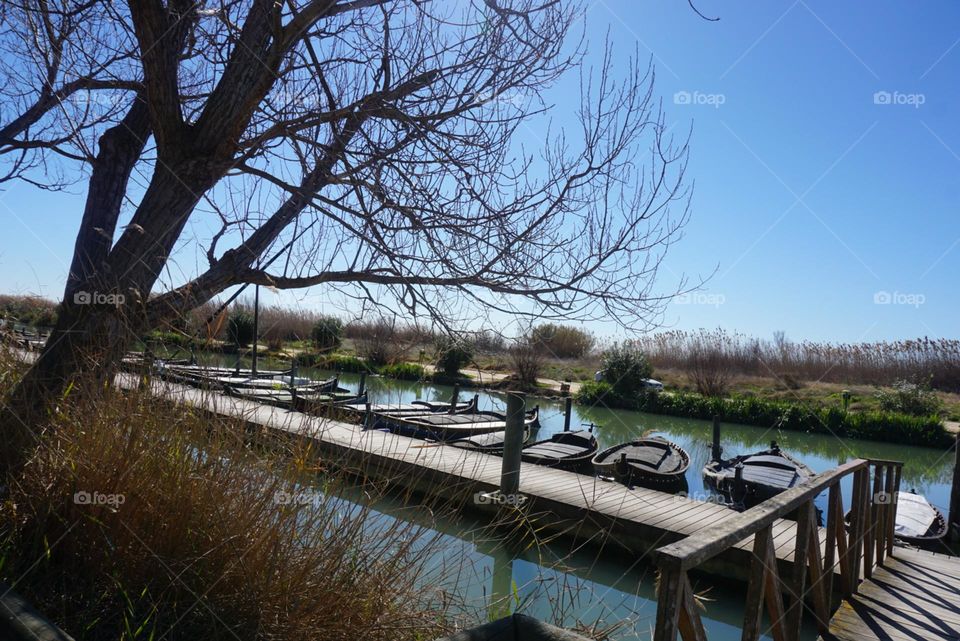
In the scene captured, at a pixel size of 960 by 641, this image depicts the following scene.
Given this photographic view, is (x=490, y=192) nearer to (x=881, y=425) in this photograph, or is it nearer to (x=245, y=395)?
(x=245, y=395)

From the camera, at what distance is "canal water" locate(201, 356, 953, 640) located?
12.5 ft

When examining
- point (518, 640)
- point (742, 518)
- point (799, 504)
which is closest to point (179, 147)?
point (518, 640)

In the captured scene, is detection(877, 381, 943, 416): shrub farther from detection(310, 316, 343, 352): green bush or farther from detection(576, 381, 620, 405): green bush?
detection(310, 316, 343, 352): green bush

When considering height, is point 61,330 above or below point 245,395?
above

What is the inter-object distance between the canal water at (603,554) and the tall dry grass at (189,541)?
465mm

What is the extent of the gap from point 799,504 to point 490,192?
2.52m

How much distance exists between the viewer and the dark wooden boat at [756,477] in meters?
11.8

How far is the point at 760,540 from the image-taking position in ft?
10.3

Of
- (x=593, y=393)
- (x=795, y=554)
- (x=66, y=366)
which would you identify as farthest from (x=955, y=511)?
(x=593, y=393)

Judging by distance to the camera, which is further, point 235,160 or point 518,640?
point 235,160

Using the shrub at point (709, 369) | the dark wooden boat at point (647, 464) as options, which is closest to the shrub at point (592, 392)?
the shrub at point (709, 369)

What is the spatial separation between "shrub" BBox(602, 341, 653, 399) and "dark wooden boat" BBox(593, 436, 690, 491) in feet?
35.4

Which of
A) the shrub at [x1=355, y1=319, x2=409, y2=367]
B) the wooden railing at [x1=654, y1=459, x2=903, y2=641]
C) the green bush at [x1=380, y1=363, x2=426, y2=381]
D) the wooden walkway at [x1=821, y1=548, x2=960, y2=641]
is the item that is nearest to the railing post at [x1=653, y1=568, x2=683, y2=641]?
the wooden railing at [x1=654, y1=459, x2=903, y2=641]

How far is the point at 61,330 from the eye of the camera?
381 cm
